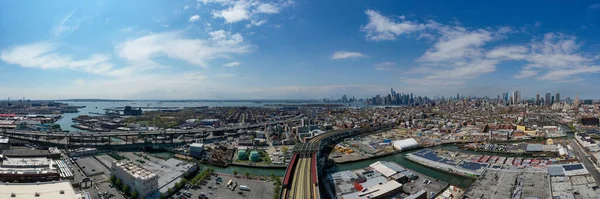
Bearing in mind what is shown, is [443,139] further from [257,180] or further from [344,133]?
[257,180]

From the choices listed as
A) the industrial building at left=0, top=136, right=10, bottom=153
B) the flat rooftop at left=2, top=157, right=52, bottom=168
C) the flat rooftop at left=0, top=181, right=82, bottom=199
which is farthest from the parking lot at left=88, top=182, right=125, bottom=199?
the industrial building at left=0, top=136, right=10, bottom=153

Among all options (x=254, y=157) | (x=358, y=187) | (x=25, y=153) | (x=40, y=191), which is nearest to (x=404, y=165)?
(x=358, y=187)

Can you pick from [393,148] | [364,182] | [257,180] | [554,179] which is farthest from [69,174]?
[554,179]

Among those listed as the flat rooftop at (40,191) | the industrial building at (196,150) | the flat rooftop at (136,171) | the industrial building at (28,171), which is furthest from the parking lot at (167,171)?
the industrial building at (28,171)

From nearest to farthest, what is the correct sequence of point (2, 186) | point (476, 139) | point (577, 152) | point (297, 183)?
point (2, 186), point (297, 183), point (577, 152), point (476, 139)

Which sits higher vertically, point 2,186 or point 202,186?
point 2,186

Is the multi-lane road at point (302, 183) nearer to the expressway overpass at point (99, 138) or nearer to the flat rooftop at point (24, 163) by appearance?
the flat rooftop at point (24, 163)

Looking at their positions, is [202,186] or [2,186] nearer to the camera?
[2,186]
